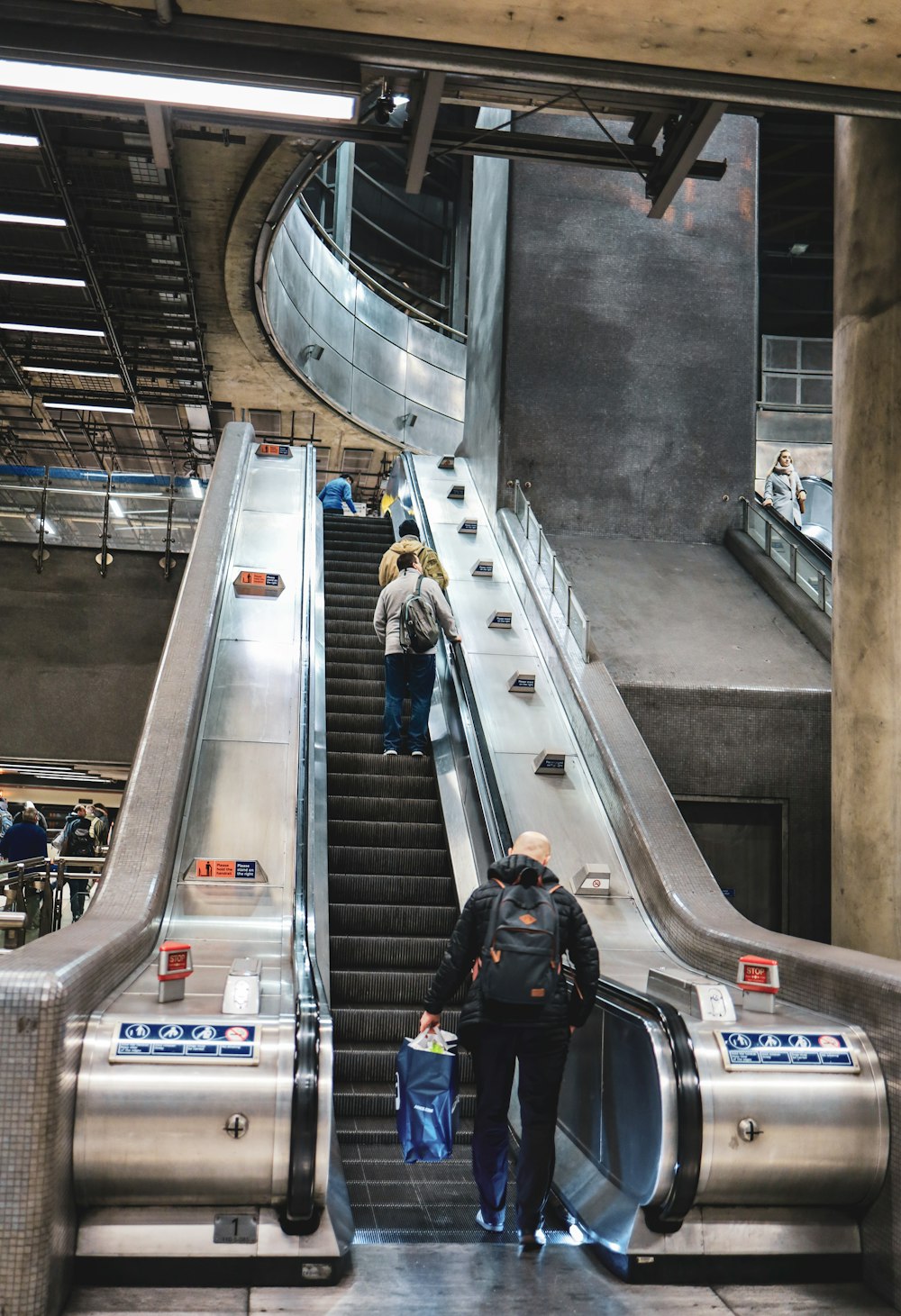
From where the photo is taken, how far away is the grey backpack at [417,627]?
8969mm

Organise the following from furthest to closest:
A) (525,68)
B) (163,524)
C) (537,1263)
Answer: (163,524) → (525,68) → (537,1263)

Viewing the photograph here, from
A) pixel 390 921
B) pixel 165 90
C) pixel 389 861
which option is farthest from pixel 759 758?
pixel 165 90

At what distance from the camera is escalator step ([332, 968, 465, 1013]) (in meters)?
6.59

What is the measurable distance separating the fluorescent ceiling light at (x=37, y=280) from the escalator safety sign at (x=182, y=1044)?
41.4 feet

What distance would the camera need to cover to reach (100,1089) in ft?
13.6

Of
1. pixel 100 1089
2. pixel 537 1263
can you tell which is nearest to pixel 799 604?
pixel 537 1263

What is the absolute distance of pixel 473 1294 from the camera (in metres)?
4.17

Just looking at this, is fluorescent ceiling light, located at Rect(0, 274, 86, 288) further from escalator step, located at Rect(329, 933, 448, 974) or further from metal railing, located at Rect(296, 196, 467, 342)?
escalator step, located at Rect(329, 933, 448, 974)

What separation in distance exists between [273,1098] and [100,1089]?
60 cm

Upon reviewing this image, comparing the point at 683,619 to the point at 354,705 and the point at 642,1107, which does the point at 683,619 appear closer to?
the point at 354,705

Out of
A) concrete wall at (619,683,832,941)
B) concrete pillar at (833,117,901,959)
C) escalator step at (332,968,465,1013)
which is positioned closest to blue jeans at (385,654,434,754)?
concrete wall at (619,683,832,941)

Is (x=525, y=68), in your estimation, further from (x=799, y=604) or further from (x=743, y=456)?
(x=743, y=456)

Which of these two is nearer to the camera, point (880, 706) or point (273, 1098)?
point (273, 1098)

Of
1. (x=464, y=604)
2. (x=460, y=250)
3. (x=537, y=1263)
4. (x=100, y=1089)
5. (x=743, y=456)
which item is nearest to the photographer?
(x=100, y=1089)
